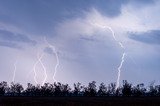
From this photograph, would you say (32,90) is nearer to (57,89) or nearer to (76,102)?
(57,89)

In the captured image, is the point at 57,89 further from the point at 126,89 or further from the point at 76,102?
the point at 76,102

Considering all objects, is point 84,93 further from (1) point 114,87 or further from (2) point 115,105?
(2) point 115,105

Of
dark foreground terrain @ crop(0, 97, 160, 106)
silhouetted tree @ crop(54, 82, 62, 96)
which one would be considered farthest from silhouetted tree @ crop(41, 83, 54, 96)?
dark foreground terrain @ crop(0, 97, 160, 106)

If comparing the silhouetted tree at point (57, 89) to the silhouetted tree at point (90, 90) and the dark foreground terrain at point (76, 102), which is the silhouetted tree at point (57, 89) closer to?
the silhouetted tree at point (90, 90)

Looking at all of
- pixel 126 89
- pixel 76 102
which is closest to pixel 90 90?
pixel 126 89

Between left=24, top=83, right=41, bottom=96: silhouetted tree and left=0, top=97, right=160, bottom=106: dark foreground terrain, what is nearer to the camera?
left=0, top=97, right=160, bottom=106: dark foreground terrain

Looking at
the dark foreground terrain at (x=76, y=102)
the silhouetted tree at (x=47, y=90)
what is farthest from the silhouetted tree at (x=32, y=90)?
the dark foreground terrain at (x=76, y=102)

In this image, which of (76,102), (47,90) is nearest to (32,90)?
(47,90)

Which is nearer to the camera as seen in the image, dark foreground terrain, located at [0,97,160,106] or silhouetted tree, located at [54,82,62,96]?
dark foreground terrain, located at [0,97,160,106]

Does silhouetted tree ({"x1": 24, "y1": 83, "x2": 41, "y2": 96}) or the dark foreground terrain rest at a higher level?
silhouetted tree ({"x1": 24, "y1": 83, "x2": 41, "y2": 96})

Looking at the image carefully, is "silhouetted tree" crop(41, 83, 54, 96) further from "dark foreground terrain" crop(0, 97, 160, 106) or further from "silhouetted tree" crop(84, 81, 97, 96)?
"dark foreground terrain" crop(0, 97, 160, 106)

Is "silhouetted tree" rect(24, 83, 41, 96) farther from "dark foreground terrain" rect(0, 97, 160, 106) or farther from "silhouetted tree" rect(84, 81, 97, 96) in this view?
"dark foreground terrain" rect(0, 97, 160, 106)

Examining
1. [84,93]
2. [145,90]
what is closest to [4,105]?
[84,93]

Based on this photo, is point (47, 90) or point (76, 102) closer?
point (76, 102)
